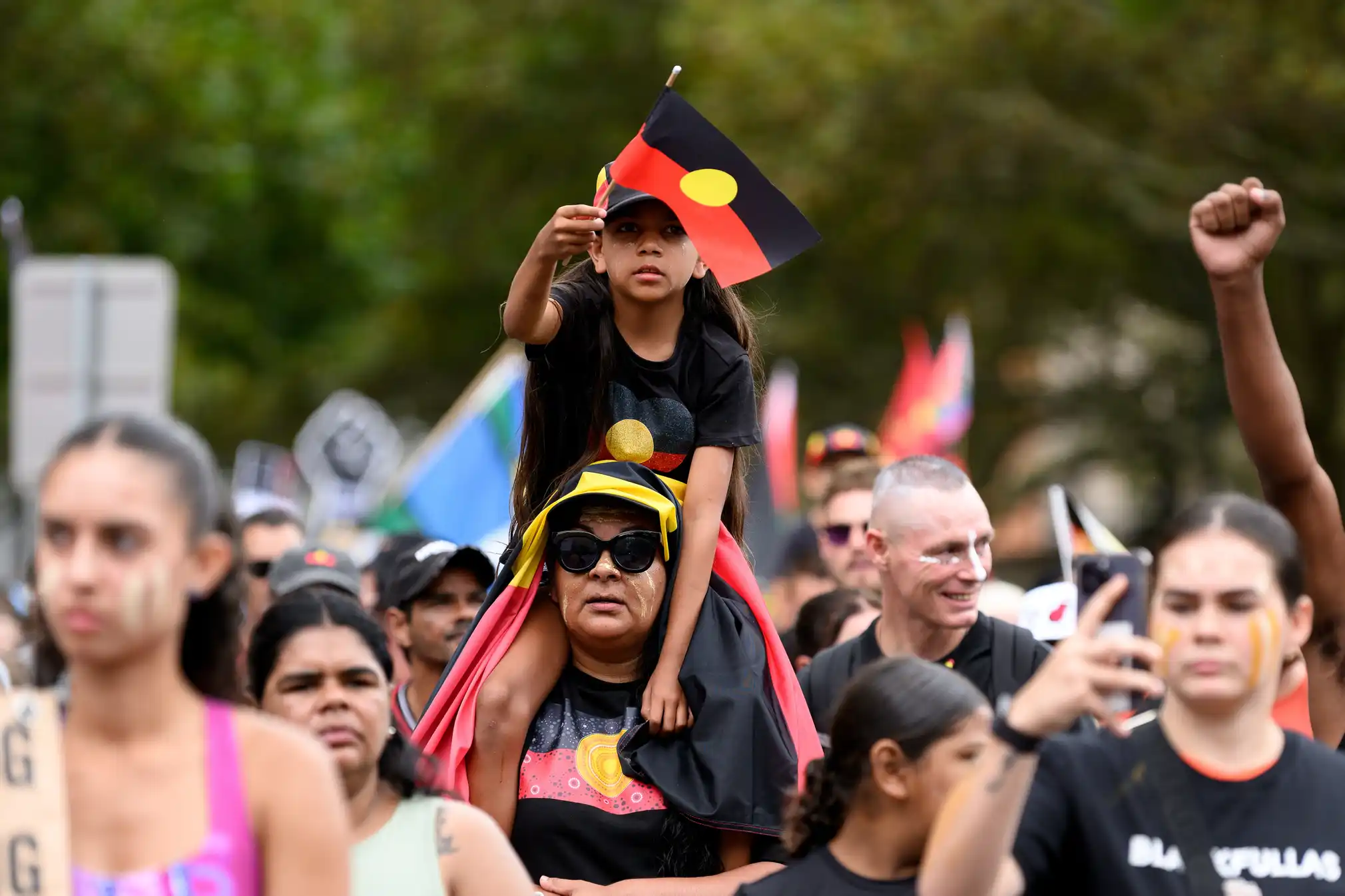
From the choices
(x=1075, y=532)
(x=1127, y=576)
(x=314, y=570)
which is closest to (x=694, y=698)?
(x=1127, y=576)

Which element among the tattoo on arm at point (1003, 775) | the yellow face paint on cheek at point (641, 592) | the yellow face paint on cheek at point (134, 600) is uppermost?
the yellow face paint on cheek at point (641, 592)

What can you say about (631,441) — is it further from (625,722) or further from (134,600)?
(134,600)

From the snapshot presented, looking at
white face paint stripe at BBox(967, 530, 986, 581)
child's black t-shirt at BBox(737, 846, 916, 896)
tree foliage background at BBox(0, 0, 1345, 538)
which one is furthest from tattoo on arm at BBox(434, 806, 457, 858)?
tree foliage background at BBox(0, 0, 1345, 538)

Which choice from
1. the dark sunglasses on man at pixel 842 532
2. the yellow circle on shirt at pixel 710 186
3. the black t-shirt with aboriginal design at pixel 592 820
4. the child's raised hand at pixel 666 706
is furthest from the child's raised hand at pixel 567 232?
the dark sunglasses on man at pixel 842 532

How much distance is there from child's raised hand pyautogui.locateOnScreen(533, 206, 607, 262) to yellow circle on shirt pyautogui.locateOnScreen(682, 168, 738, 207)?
525 millimetres

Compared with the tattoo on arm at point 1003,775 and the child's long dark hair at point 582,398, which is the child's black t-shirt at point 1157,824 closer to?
the tattoo on arm at point 1003,775

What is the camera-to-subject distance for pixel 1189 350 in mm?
25891

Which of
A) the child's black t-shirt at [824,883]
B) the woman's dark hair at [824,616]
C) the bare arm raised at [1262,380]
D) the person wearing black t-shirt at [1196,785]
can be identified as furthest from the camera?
the woman's dark hair at [824,616]

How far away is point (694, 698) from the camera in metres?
5.15

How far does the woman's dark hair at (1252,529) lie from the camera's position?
3656 mm

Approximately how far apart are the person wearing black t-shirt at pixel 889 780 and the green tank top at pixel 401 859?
605mm

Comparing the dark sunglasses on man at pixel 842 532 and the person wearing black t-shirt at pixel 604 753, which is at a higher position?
the dark sunglasses on man at pixel 842 532

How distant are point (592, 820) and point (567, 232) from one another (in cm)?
144

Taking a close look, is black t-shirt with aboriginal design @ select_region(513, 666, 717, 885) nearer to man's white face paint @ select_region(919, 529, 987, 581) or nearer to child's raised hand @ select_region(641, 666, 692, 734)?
child's raised hand @ select_region(641, 666, 692, 734)
